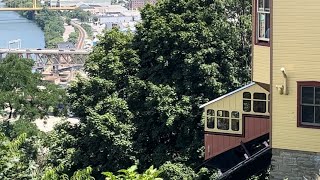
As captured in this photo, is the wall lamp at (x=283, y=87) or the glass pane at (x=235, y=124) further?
the glass pane at (x=235, y=124)

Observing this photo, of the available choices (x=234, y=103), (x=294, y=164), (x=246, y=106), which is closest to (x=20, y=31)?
(x=234, y=103)

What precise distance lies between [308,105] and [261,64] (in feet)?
4.14

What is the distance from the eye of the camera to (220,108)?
52.0ft

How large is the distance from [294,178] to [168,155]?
16.4 ft

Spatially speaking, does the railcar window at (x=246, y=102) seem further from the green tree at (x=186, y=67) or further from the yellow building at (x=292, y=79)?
the green tree at (x=186, y=67)

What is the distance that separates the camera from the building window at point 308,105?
13281 mm

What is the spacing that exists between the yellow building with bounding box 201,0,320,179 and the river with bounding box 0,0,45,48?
11478 cm

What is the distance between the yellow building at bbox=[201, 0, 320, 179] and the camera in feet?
43.2

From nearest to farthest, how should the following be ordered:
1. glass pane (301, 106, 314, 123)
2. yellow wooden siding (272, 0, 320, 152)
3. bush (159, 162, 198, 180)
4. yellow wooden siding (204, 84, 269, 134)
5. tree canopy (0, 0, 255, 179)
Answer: yellow wooden siding (272, 0, 320, 152) < glass pane (301, 106, 314, 123) < yellow wooden siding (204, 84, 269, 134) < bush (159, 162, 198, 180) < tree canopy (0, 0, 255, 179)

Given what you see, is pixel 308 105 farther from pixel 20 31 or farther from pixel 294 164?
pixel 20 31

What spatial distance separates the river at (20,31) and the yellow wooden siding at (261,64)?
11439 cm

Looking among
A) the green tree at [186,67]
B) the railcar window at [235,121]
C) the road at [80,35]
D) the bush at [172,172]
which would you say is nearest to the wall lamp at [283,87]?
the railcar window at [235,121]

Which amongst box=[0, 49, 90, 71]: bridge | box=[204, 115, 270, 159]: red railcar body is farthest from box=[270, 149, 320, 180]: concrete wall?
box=[0, 49, 90, 71]: bridge

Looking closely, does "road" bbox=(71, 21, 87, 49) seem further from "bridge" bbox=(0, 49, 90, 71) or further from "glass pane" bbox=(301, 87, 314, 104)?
"glass pane" bbox=(301, 87, 314, 104)
